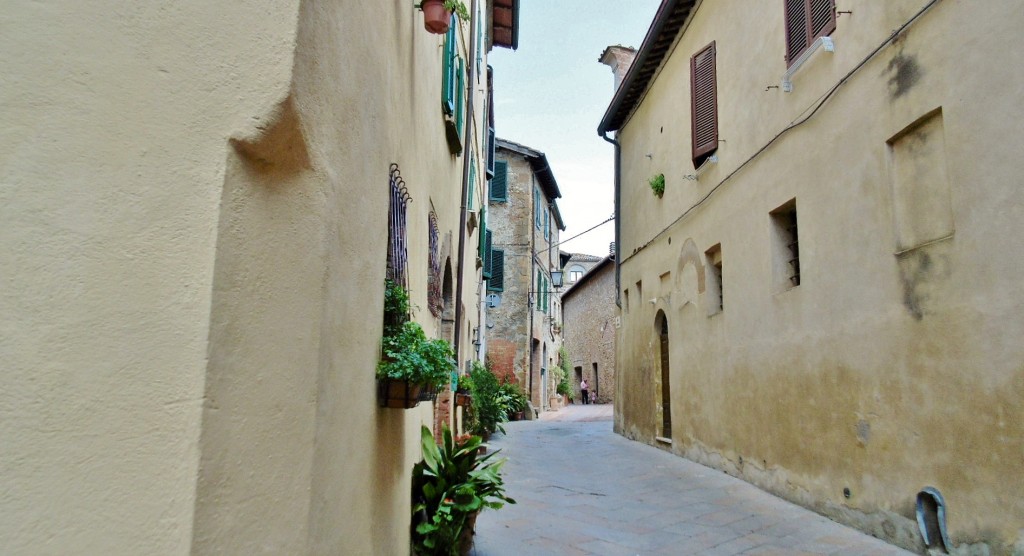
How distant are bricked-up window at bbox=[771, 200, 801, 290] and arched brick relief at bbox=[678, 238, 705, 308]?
218 cm

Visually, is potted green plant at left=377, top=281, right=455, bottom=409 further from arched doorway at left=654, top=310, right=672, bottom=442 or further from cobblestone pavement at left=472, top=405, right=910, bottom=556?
arched doorway at left=654, top=310, right=672, bottom=442

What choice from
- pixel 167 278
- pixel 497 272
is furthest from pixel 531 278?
pixel 167 278

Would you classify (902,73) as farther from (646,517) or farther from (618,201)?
(618,201)

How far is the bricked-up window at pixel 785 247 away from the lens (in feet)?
22.8

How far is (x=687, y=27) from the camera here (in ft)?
34.0

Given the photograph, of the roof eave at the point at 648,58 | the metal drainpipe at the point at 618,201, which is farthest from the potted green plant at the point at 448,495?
the metal drainpipe at the point at 618,201

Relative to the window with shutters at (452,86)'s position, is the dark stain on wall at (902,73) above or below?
below

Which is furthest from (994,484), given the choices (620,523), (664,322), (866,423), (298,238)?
(664,322)

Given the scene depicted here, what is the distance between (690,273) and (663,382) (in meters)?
2.40

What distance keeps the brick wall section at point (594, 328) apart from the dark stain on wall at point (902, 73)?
64.0 ft

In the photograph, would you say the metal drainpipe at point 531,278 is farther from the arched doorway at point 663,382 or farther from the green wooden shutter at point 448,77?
the green wooden shutter at point 448,77

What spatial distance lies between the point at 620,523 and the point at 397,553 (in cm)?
275

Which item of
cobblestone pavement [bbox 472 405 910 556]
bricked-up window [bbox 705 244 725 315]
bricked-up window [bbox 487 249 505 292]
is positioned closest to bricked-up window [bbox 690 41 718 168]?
bricked-up window [bbox 705 244 725 315]

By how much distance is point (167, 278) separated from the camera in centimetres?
173
